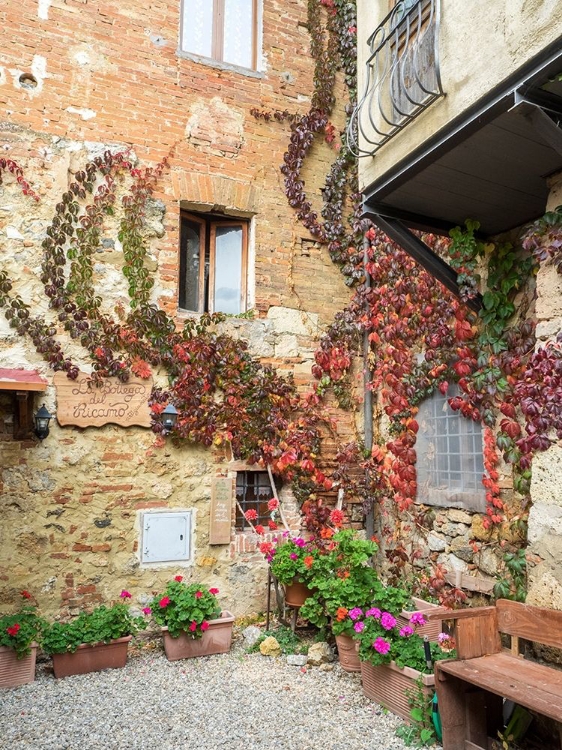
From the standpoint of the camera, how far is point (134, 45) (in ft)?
19.1

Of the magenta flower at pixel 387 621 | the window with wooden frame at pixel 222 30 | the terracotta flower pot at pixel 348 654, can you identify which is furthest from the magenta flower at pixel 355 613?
the window with wooden frame at pixel 222 30

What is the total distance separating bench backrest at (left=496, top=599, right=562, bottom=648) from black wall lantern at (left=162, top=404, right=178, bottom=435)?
3.10m

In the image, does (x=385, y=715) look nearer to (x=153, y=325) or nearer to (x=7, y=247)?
(x=153, y=325)

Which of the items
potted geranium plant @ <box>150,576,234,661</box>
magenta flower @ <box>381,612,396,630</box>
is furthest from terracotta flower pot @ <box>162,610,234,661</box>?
magenta flower @ <box>381,612,396,630</box>

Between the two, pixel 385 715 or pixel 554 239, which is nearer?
pixel 554 239

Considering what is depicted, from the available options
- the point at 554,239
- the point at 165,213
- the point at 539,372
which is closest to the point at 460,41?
the point at 554,239

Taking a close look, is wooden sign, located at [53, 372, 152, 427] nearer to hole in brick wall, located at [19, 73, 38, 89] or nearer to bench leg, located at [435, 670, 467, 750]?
hole in brick wall, located at [19, 73, 38, 89]

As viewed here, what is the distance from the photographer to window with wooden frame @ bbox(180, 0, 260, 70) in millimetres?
6203

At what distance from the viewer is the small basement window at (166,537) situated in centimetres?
540

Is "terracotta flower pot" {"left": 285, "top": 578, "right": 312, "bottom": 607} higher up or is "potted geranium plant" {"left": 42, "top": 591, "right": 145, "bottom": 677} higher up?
"terracotta flower pot" {"left": 285, "top": 578, "right": 312, "bottom": 607}

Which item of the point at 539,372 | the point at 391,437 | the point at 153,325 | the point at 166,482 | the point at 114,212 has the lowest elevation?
the point at 166,482

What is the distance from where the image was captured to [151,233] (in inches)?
225

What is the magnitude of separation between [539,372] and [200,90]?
4456 mm

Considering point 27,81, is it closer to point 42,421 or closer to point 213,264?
point 213,264
